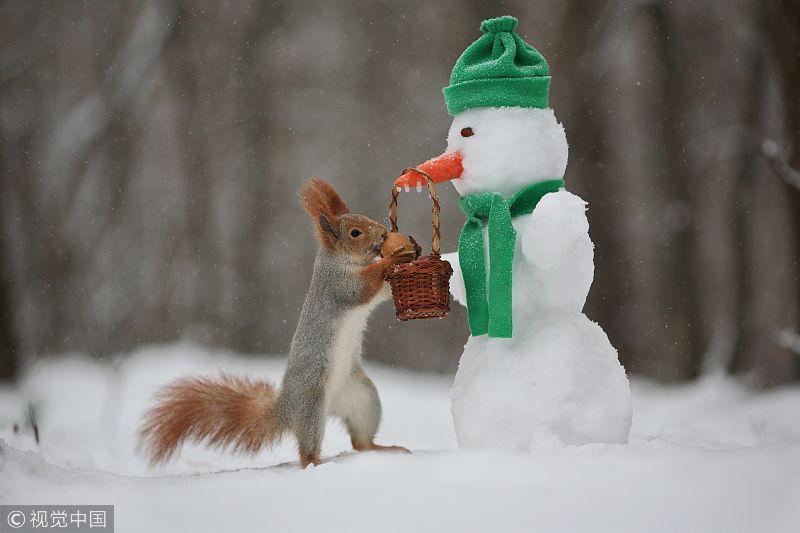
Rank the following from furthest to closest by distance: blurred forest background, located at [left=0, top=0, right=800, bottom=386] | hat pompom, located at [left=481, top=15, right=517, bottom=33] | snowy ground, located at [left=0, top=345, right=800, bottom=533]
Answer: blurred forest background, located at [left=0, top=0, right=800, bottom=386], hat pompom, located at [left=481, top=15, right=517, bottom=33], snowy ground, located at [left=0, top=345, right=800, bottom=533]

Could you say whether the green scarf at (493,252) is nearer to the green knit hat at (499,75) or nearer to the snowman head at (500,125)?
the snowman head at (500,125)

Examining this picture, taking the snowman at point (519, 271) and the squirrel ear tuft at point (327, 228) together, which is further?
the squirrel ear tuft at point (327, 228)

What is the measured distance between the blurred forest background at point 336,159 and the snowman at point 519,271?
1139 millimetres

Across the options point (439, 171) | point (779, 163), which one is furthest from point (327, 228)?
point (779, 163)

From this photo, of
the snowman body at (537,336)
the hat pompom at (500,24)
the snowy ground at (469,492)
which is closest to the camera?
the snowy ground at (469,492)

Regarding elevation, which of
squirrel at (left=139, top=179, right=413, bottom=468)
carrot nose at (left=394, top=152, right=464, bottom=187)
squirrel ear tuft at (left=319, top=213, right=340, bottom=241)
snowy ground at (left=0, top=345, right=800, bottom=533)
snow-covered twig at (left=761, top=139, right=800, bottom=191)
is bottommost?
snowy ground at (left=0, top=345, right=800, bottom=533)

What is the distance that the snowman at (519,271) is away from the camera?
1.22m

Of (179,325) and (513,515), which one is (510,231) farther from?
(179,325)

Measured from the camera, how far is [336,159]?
267cm

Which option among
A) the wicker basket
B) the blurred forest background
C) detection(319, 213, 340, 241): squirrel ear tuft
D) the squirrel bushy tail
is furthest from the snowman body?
the blurred forest background

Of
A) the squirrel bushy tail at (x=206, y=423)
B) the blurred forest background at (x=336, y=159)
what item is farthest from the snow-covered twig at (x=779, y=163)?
the squirrel bushy tail at (x=206, y=423)

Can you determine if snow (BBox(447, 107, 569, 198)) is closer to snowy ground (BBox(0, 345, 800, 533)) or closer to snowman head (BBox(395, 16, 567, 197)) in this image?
snowman head (BBox(395, 16, 567, 197))

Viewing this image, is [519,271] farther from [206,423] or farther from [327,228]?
[206,423]

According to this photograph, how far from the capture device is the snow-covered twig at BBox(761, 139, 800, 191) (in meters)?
2.18
